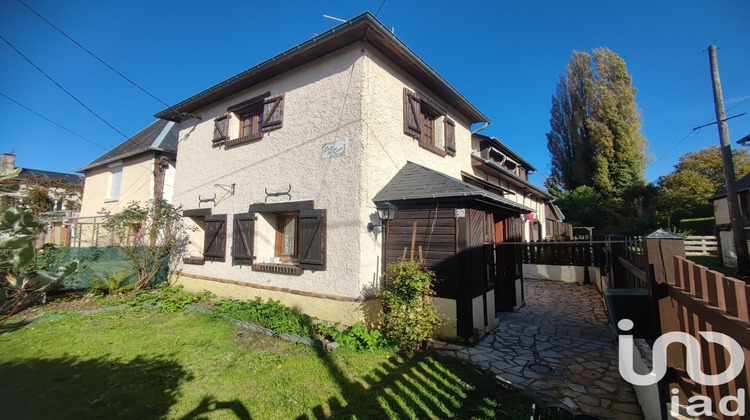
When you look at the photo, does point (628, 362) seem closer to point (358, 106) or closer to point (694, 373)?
point (694, 373)

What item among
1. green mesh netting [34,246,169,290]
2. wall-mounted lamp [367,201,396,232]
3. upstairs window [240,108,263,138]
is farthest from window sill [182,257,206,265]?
wall-mounted lamp [367,201,396,232]

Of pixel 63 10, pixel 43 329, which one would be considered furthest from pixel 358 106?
pixel 43 329

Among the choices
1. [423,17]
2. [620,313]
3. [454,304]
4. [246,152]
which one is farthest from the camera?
[246,152]

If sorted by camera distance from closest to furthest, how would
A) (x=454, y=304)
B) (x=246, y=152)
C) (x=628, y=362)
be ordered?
(x=628, y=362) < (x=454, y=304) < (x=246, y=152)

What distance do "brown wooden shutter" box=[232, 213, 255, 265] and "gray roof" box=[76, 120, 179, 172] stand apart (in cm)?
638

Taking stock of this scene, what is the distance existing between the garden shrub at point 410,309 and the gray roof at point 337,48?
469 centimetres

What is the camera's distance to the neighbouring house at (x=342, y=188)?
586cm

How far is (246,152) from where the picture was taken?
8.23 m

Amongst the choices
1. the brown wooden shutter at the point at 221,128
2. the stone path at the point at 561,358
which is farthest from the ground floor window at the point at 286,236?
the stone path at the point at 561,358

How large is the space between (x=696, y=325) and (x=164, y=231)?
11302 millimetres

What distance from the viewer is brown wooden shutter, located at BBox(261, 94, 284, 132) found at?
298 inches

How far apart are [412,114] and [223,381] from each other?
21.7 feet

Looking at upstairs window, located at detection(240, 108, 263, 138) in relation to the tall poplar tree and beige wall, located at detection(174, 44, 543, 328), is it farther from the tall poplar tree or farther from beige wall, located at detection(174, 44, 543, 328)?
the tall poplar tree

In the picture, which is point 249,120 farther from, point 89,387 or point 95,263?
point 89,387
